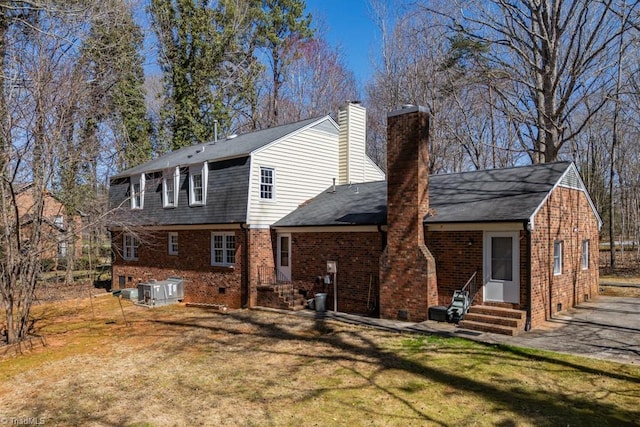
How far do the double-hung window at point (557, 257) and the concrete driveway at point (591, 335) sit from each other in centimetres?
125

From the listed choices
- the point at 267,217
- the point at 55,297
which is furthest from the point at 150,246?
the point at 267,217

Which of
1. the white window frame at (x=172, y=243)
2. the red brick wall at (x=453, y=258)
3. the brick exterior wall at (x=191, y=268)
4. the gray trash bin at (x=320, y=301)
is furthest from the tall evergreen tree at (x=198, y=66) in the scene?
the red brick wall at (x=453, y=258)

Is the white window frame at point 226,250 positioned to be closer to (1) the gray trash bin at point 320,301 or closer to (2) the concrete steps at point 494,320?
(1) the gray trash bin at point 320,301

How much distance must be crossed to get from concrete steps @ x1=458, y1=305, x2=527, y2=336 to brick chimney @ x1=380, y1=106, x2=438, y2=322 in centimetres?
116

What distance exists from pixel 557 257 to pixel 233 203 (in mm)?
10735

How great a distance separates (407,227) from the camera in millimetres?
12195

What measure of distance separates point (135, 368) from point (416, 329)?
6588mm

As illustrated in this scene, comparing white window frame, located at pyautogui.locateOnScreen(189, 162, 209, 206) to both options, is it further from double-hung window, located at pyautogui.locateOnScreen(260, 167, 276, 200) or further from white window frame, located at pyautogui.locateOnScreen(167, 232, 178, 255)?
double-hung window, located at pyautogui.locateOnScreen(260, 167, 276, 200)

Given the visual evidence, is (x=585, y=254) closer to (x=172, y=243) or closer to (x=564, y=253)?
(x=564, y=253)

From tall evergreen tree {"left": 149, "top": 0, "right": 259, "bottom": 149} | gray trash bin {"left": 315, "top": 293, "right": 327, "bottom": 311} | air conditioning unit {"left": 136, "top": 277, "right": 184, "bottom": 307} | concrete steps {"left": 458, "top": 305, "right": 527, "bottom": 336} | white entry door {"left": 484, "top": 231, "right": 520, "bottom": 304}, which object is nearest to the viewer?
concrete steps {"left": 458, "top": 305, "right": 527, "bottom": 336}

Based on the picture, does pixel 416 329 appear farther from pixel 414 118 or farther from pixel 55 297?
pixel 55 297

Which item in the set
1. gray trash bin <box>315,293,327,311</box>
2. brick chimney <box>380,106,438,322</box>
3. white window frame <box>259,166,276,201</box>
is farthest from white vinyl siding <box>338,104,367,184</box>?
gray trash bin <box>315,293,327,311</box>

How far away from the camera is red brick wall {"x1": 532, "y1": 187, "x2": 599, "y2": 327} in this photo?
11234mm

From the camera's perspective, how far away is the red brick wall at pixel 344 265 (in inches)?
530
